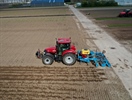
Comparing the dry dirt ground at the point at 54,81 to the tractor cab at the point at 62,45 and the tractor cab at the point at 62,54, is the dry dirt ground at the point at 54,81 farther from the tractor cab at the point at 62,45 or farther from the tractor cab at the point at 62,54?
the tractor cab at the point at 62,45

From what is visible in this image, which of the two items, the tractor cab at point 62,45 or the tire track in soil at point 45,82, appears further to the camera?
the tractor cab at point 62,45

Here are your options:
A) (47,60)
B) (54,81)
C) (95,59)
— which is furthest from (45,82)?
(95,59)

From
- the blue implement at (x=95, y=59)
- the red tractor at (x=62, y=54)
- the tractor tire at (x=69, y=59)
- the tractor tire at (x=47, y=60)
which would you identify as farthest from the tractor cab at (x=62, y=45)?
the blue implement at (x=95, y=59)

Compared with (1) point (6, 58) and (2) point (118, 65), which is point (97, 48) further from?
(1) point (6, 58)

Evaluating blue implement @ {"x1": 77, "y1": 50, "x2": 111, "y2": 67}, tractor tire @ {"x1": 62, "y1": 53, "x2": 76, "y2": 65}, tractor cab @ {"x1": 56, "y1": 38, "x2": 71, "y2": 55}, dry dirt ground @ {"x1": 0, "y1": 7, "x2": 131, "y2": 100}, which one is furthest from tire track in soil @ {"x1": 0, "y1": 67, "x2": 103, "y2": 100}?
tractor cab @ {"x1": 56, "y1": 38, "x2": 71, "y2": 55}

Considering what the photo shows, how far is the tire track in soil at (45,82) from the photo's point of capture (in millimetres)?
8781

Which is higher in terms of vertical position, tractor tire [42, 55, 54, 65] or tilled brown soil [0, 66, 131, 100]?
tractor tire [42, 55, 54, 65]

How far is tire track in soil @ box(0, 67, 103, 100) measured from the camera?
8781 mm

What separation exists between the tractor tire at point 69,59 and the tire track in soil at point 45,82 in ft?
1.57

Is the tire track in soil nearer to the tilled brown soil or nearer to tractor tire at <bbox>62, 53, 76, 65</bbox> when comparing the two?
the tilled brown soil

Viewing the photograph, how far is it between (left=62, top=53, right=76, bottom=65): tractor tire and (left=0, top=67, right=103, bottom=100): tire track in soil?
18.9 inches

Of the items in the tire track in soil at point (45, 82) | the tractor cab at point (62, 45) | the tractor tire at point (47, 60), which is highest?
the tractor cab at point (62, 45)

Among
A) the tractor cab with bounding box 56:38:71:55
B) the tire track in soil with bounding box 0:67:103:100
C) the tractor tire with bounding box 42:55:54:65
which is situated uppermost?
the tractor cab with bounding box 56:38:71:55

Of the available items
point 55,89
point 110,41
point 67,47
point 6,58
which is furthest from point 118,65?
point 6,58
